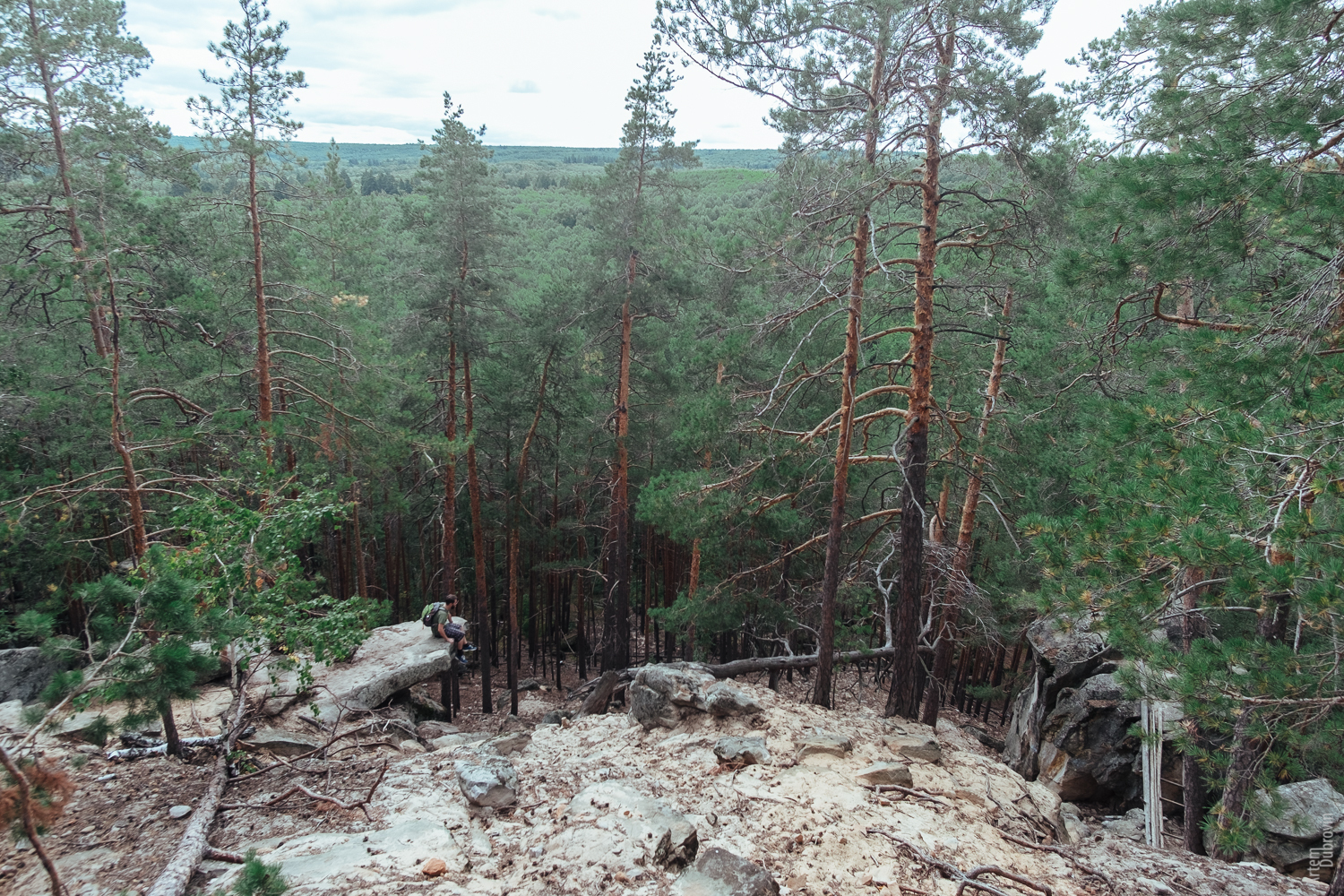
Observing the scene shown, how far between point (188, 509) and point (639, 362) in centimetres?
971

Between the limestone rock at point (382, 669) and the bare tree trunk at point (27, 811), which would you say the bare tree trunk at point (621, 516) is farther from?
the bare tree trunk at point (27, 811)

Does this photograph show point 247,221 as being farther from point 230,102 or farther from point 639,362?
point 639,362

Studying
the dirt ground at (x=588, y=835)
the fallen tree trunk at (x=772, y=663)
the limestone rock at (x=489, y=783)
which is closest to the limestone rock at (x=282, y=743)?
the dirt ground at (x=588, y=835)

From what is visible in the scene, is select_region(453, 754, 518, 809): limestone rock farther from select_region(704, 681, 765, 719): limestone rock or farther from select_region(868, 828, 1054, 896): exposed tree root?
select_region(868, 828, 1054, 896): exposed tree root

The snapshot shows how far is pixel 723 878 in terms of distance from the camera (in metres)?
4.21

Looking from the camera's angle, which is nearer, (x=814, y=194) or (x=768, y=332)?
(x=814, y=194)

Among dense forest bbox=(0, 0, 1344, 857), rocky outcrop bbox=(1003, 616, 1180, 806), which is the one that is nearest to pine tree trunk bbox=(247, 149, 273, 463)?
dense forest bbox=(0, 0, 1344, 857)

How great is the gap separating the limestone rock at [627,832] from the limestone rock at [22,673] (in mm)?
8185

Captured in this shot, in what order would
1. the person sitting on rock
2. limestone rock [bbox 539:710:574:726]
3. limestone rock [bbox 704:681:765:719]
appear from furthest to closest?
the person sitting on rock
limestone rock [bbox 539:710:574:726]
limestone rock [bbox 704:681:765:719]

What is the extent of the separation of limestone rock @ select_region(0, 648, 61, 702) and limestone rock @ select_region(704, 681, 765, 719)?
344 inches

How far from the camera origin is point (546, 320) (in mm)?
15039

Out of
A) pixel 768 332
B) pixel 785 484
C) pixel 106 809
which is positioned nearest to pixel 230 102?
pixel 768 332

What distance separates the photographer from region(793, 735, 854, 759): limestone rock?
6434mm

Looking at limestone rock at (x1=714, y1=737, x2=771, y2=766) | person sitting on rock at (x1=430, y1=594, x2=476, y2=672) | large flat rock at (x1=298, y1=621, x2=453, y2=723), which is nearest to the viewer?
limestone rock at (x1=714, y1=737, x2=771, y2=766)
